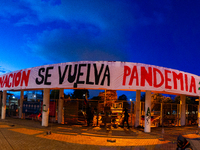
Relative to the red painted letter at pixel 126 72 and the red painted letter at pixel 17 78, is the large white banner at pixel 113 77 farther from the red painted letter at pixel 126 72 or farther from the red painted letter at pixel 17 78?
the red painted letter at pixel 17 78

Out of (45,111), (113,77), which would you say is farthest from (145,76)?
(45,111)

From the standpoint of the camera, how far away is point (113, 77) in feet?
40.5

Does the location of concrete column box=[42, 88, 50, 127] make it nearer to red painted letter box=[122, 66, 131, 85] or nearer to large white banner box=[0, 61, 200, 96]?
large white banner box=[0, 61, 200, 96]

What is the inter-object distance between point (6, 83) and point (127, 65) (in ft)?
46.8

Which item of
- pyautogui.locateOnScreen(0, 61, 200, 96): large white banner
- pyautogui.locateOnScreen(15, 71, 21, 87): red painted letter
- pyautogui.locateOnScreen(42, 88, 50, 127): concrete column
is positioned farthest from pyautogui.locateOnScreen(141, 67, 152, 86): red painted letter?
pyautogui.locateOnScreen(15, 71, 21, 87): red painted letter

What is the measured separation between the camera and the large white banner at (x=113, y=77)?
12.3 meters

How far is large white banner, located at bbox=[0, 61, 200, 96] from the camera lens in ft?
40.5

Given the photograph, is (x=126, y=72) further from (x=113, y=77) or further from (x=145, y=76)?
(x=145, y=76)

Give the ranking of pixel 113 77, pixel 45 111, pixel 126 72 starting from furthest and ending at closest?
pixel 45 111
pixel 126 72
pixel 113 77

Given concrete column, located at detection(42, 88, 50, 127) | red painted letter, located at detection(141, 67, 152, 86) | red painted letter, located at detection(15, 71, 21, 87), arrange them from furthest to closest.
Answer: red painted letter, located at detection(15, 71, 21, 87) < concrete column, located at detection(42, 88, 50, 127) < red painted letter, located at detection(141, 67, 152, 86)

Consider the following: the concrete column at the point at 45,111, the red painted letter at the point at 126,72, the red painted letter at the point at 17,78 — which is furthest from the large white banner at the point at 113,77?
the red painted letter at the point at 17,78

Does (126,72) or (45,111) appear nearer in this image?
(126,72)

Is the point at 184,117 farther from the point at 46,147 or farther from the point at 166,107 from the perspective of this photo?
the point at 46,147

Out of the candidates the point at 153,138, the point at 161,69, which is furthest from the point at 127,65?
the point at 153,138
